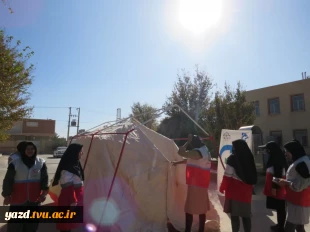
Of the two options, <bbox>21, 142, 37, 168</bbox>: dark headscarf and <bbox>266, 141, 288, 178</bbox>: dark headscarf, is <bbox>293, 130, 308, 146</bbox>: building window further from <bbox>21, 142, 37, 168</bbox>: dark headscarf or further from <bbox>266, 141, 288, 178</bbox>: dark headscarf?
<bbox>21, 142, 37, 168</bbox>: dark headscarf

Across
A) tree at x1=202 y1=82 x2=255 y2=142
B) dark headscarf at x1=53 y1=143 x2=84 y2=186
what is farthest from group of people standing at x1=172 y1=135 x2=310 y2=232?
tree at x1=202 y1=82 x2=255 y2=142

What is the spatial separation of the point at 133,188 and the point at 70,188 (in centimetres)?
152

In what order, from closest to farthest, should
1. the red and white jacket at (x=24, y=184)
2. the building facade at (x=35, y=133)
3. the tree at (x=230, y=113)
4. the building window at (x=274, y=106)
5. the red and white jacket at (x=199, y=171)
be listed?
the red and white jacket at (x=24, y=184) < the red and white jacket at (x=199, y=171) < the tree at (x=230, y=113) < the building window at (x=274, y=106) < the building facade at (x=35, y=133)

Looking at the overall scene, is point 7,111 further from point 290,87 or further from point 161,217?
point 290,87

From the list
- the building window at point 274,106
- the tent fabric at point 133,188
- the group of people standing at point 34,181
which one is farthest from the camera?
the building window at point 274,106

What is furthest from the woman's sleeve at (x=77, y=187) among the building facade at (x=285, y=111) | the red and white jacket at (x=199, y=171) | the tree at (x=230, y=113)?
the building facade at (x=285, y=111)

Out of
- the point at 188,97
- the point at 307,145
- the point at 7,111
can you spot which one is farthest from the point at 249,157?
the point at 307,145

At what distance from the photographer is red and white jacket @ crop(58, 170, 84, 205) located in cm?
380

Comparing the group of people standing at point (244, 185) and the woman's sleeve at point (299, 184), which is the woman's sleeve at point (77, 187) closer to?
the group of people standing at point (244, 185)

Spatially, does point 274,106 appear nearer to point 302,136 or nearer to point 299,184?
point 302,136

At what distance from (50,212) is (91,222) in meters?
0.99

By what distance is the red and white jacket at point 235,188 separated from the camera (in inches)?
159

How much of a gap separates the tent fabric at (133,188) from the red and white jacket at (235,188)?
4.71ft

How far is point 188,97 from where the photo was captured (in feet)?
65.2
